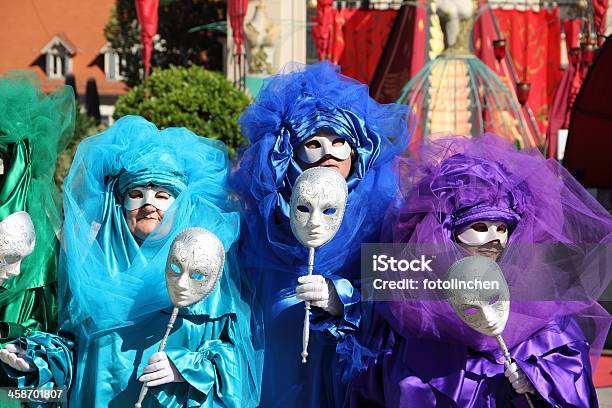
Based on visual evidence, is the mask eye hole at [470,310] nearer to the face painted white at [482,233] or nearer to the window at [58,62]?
the face painted white at [482,233]

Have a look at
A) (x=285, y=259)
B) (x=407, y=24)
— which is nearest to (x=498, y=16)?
(x=407, y=24)

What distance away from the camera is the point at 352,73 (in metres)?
17.6

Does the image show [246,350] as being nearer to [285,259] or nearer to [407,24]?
[285,259]

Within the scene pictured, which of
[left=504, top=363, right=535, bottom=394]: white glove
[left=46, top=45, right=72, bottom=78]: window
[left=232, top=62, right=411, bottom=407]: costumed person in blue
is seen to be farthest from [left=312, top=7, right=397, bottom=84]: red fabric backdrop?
[left=504, top=363, right=535, bottom=394]: white glove

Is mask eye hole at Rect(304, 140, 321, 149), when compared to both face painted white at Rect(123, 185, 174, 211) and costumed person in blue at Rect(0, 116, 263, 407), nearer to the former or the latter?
costumed person in blue at Rect(0, 116, 263, 407)

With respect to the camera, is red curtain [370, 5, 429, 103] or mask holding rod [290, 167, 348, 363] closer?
mask holding rod [290, 167, 348, 363]

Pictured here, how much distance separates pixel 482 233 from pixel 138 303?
4.01 feet

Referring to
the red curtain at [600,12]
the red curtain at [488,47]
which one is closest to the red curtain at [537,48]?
the red curtain at [488,47]

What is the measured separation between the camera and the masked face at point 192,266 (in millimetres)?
3354

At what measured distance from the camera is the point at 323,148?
3779 mm

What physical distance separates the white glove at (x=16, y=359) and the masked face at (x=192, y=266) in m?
0.60

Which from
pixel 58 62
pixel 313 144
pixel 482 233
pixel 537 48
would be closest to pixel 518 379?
pixel 482 233

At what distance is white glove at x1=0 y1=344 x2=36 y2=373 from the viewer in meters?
3.59

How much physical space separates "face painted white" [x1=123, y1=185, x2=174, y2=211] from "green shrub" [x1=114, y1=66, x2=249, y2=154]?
294 inches
